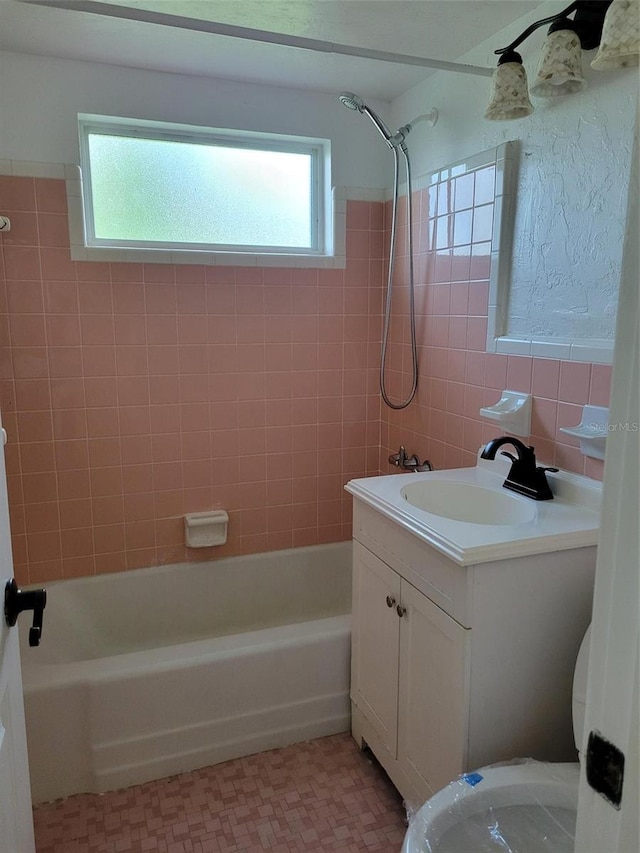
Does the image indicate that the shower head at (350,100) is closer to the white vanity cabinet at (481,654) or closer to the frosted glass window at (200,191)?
the frosted glass window at (200,191)

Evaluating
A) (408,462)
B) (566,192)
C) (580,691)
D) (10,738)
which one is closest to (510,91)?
(566,192)

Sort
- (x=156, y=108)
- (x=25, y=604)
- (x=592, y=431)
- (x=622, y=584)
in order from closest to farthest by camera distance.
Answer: (x=622, y=584), (x=25, y=604), (x=592, y=431), (x=156, y=108)

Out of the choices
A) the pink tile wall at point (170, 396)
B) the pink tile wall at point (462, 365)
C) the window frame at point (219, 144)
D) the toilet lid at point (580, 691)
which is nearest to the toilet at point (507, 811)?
the toilet lid at point (580, 691)

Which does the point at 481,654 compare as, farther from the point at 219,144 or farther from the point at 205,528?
the point at 219,144

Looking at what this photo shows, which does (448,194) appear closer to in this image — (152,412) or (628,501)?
(152,412)

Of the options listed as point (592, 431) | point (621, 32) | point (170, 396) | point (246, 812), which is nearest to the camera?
point (621, 32)

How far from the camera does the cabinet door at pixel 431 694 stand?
1.45 metres

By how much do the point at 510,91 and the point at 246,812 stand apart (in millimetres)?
2215

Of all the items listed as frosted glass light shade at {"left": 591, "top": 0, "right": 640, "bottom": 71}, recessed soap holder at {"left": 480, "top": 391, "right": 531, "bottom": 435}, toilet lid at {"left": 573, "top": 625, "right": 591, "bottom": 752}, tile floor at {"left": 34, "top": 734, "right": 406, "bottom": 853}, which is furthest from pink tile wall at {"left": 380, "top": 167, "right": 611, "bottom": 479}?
tile floor at {"left": 34, "top": 734, "right": 406, "bottom": 853}

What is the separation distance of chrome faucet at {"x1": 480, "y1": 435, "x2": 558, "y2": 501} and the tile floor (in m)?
1.04

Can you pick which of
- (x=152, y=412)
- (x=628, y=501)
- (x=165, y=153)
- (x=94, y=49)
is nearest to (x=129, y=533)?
(x=152, y=412)

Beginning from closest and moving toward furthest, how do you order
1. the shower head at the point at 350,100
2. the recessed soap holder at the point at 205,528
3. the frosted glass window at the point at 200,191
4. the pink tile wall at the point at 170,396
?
the shower head at the point at 350,100, the pink tile wall at the point at 170,396, the frosted glass window at the point at 200,191, the recessed soap holder at the point at 205,528

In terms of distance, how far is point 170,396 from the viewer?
245 centimetres

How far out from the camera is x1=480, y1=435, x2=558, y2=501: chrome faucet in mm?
1709
